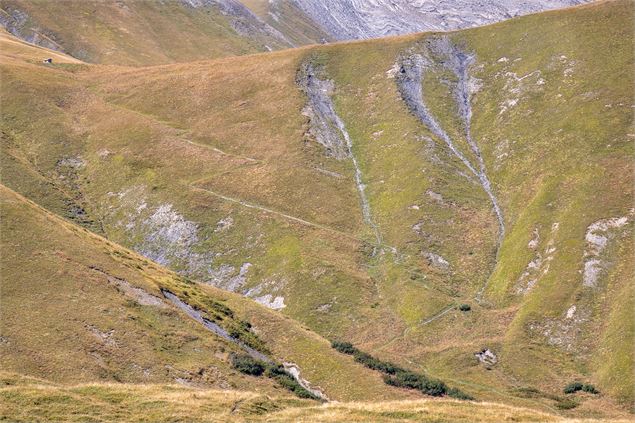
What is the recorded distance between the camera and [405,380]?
6272 centimetres

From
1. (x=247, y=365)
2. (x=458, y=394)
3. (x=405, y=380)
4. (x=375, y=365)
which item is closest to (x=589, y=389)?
(x=458, y=394)

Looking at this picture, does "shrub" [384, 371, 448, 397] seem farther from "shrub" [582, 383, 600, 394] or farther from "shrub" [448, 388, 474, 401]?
"shrub" [582, 383, 600, 394]

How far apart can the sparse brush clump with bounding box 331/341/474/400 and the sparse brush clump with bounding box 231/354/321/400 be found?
27.6 ft

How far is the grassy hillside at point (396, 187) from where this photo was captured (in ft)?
254

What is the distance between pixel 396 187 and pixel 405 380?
50.4 m

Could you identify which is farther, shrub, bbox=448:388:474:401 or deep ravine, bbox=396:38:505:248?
deep ravine, bbox=396:38:505:248

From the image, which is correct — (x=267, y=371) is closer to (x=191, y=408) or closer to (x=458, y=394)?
(x=458, y=394)

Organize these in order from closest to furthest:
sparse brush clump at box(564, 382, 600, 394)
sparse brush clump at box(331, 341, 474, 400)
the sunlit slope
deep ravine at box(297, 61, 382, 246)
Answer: the sunlit slope
sparse brush clump at box(331, 341, 474, 400)
sparse brush clump at box(564, 382, 600, 394)
deep ravine at box(297, 61, 382, 246)

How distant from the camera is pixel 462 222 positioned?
10050cm

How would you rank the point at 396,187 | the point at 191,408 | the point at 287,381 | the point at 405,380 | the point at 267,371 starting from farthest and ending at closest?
the point at 396,187 → the point at 405,380 → the point at 267,371 → the point at 287,381 → the point at 191,408

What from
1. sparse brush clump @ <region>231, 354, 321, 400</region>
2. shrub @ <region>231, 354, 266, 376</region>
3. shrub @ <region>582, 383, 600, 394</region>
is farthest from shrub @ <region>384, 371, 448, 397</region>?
shrub @ <region>582, 383, 600, 394</region>

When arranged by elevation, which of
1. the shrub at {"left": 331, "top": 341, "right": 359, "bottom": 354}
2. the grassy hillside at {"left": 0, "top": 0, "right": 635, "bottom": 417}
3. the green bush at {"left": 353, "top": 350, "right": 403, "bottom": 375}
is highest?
the grassy hillside at {"left": 0, "top": 0, "right": 635, "bottom": 417}

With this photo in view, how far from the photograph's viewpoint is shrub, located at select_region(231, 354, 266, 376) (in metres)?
56.7

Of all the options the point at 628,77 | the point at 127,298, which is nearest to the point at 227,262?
the point at 127,298
